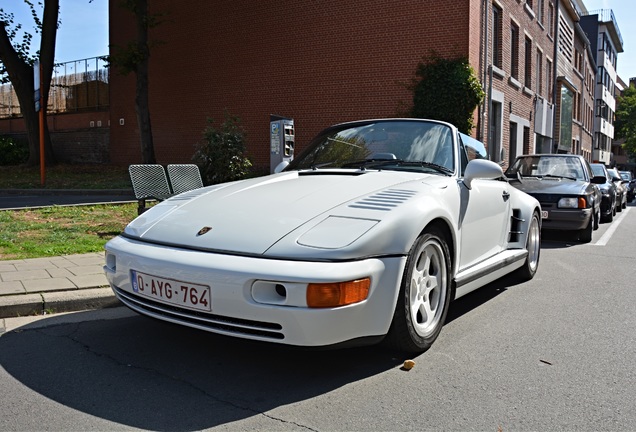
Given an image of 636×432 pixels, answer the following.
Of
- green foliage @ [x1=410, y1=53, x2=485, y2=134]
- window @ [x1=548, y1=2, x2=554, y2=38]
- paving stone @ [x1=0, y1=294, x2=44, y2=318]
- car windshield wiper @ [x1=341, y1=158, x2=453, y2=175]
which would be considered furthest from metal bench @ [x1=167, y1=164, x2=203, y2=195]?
window @ [x1=548, y1=2, x2=554, y2=38]

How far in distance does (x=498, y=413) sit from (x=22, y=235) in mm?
6671

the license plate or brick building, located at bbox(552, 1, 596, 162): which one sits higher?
brick building, located at bbox(552, 1, 596, 162)

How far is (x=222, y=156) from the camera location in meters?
12.9

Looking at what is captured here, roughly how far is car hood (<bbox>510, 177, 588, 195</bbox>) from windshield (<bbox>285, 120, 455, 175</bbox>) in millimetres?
5125

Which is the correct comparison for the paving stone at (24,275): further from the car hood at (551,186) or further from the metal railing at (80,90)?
the metal railing at (80,90)

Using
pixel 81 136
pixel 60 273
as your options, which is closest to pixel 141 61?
pixel 81 136

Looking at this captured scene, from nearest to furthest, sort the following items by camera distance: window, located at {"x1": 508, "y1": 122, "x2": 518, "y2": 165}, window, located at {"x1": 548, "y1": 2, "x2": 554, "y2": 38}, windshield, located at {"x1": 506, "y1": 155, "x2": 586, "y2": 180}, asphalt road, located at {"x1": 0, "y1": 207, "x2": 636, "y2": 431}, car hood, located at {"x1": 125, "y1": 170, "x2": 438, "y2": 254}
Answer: asphalt road, located at {"x1": 0, "y1": 207, "x2": 636, "y2": 431} < car hood, located at {"x1": 125, "y1": 170, "x2": 438, "y2": 254} < windshield, located at {"x1": 506, "y1": 155, "x2": 586, "y2": 180} < window, located at {"x1": 508, "y1": 122, "x2": 518, "y2": 165} < window, located at {"x1": 548, "y1": 2, "x2": 554, "y2": 38}

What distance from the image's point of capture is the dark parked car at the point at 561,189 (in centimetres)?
924

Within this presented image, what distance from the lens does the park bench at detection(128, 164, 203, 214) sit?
7.48 meters

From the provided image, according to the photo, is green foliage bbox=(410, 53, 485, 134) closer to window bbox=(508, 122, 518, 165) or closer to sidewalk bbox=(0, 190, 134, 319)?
window bbox=(508, 122, 518, 165)

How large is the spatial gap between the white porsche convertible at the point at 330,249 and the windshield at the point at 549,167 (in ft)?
21.0

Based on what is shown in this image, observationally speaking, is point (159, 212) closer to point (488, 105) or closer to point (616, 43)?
point (488, 105)

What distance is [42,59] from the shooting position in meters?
21.4

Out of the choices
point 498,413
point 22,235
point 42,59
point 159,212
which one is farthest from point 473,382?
point 42,59
